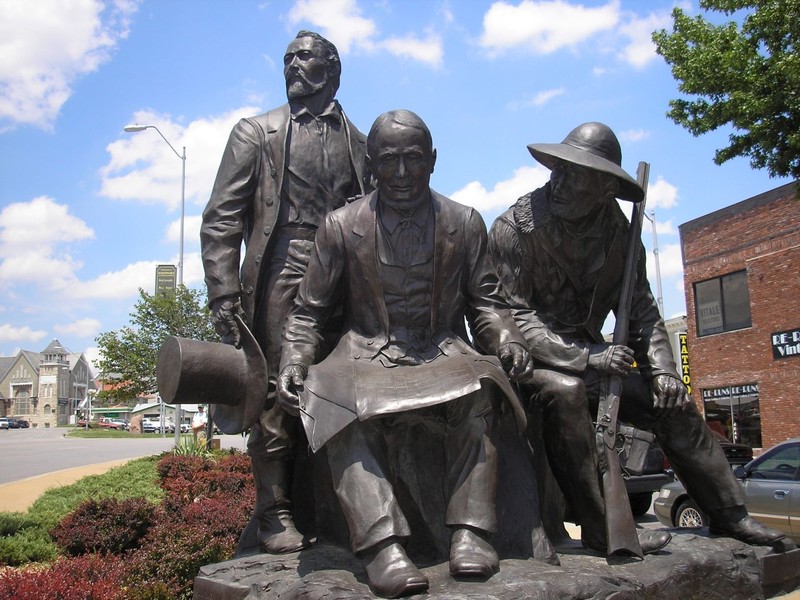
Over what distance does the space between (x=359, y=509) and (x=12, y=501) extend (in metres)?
10.4

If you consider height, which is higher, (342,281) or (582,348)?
(342,281)

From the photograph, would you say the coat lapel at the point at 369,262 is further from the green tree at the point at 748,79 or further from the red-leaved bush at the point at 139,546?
the green tree at the point at 748,79

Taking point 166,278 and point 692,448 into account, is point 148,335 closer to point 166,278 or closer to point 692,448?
point 166,278

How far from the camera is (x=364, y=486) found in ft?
9.86

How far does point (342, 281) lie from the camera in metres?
3.76

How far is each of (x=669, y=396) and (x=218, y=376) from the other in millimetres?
2126

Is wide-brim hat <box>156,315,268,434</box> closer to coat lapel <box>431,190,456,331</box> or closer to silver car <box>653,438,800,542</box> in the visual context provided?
coat lapel <box>431,190,456,331</box>

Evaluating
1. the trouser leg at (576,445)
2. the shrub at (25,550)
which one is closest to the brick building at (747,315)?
the shrub at (25,550)

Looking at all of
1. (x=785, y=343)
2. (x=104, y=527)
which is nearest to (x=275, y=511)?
(x=104, y=527)

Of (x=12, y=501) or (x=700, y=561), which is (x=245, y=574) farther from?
(x=12, y=501)

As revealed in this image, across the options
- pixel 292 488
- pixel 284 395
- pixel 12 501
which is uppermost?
pixel 284 395

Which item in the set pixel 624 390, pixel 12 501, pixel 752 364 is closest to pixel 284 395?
pixel 624 390

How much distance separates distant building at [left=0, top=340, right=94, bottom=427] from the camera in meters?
84.7

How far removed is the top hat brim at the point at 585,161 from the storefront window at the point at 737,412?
1805 cm
